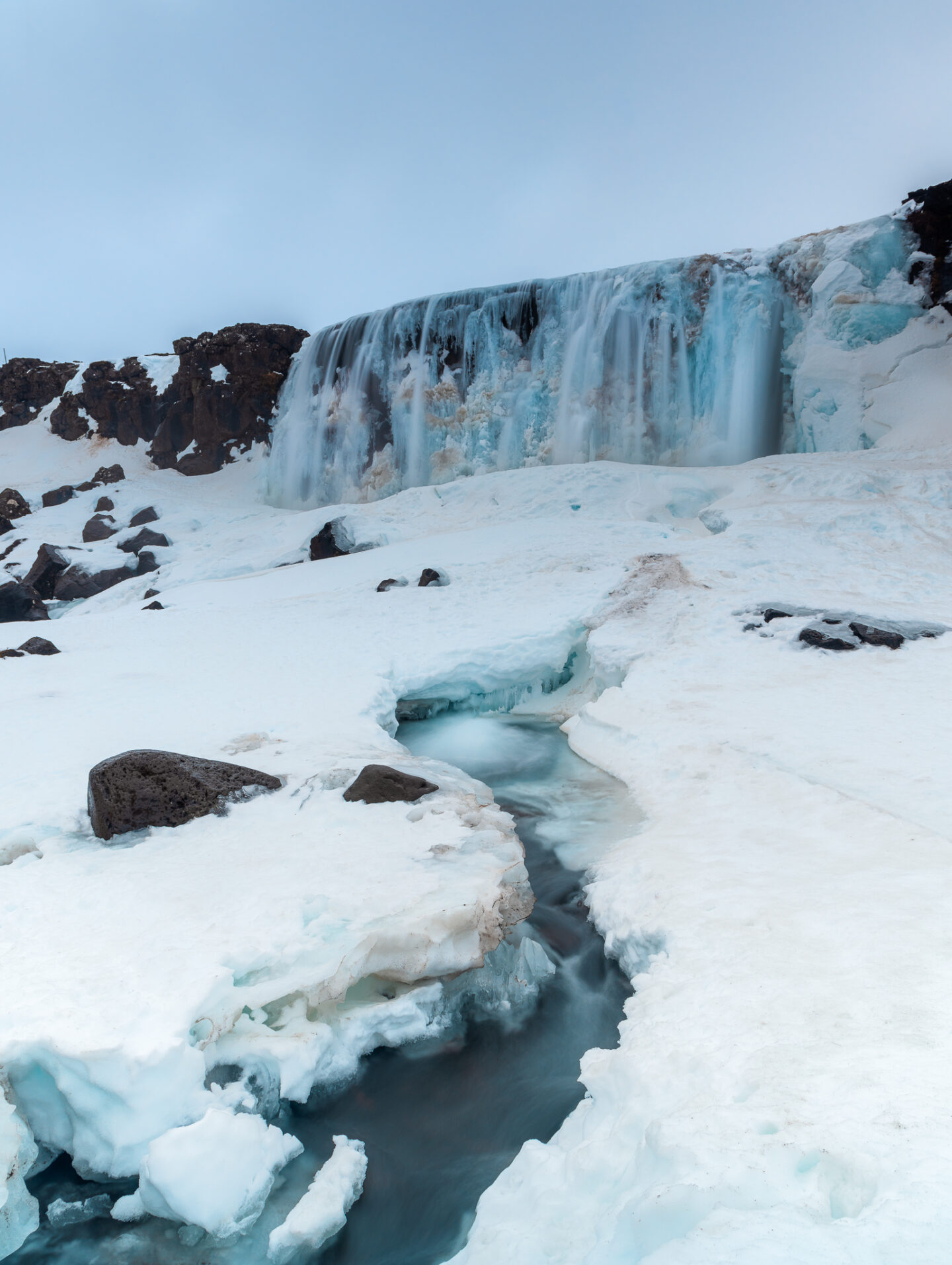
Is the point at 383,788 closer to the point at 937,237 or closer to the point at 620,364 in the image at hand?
the point at 620,364

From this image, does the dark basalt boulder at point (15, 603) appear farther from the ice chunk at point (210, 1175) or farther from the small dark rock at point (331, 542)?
the ice chunk at point (210, 1175)

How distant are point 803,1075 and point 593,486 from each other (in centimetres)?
1586

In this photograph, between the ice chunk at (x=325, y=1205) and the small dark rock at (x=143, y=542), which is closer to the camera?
the ice chunk at (x=325, y=1205)

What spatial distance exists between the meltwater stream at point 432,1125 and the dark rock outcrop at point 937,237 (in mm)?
17544

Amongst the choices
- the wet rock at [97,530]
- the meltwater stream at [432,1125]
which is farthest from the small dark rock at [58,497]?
the meltwater stream at [432,1125]

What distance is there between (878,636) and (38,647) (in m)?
10.7

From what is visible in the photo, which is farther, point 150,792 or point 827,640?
point 827,640

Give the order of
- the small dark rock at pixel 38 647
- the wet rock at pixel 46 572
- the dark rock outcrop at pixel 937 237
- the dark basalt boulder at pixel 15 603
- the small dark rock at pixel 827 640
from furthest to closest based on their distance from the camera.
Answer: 1. the wet rock at pixel 46 572
2. the dark rock outcrop at pixel 937 237
3. the dark basalt boulder at pixel 15 603
4. the small dark rock at pixel 38 647
5. the small dark rock at pixel 827 640

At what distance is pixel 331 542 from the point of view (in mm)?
18375

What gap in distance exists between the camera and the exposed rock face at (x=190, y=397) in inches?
1180

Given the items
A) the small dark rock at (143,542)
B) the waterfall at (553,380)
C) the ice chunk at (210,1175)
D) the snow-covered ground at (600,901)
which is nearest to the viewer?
the snow-covered ground at (600,901)

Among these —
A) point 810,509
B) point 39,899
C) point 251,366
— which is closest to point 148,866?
point 39,899

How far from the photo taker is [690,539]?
45.0ft

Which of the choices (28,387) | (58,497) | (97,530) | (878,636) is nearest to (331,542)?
(97,530)
